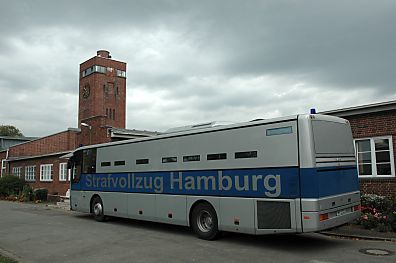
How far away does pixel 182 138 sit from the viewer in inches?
471

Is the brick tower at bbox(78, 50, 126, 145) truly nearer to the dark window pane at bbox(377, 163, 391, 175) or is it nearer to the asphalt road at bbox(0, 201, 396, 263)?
the asphalt road at bbox(0, 201, 396, 263)

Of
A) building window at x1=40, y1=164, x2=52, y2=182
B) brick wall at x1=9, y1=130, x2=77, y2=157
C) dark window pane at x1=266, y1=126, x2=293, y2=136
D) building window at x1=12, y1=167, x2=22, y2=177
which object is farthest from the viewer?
building window at x1=12, y1=167, x2=22, y2=177

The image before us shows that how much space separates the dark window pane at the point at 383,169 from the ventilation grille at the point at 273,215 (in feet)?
22.3

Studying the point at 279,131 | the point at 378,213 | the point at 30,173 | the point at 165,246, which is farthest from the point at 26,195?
the point at 279,131

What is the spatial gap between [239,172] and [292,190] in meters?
1.70

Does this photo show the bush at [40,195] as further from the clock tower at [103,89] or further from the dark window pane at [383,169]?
the clock tower at [103,89]

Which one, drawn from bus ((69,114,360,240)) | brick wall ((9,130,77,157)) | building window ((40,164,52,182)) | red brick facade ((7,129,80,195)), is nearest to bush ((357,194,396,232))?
bus ((69,114,360,240))

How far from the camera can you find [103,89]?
8669cm

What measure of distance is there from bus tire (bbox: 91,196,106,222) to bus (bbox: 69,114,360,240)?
2179 mm

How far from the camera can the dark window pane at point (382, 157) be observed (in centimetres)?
1384

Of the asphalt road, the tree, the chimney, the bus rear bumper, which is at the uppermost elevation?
the chimney

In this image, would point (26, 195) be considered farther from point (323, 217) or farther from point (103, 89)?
point (103, 89)

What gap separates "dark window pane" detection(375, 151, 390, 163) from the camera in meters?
13.8

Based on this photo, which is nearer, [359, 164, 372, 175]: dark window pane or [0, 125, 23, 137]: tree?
[359, 164, 372, 175]: dark window pane
